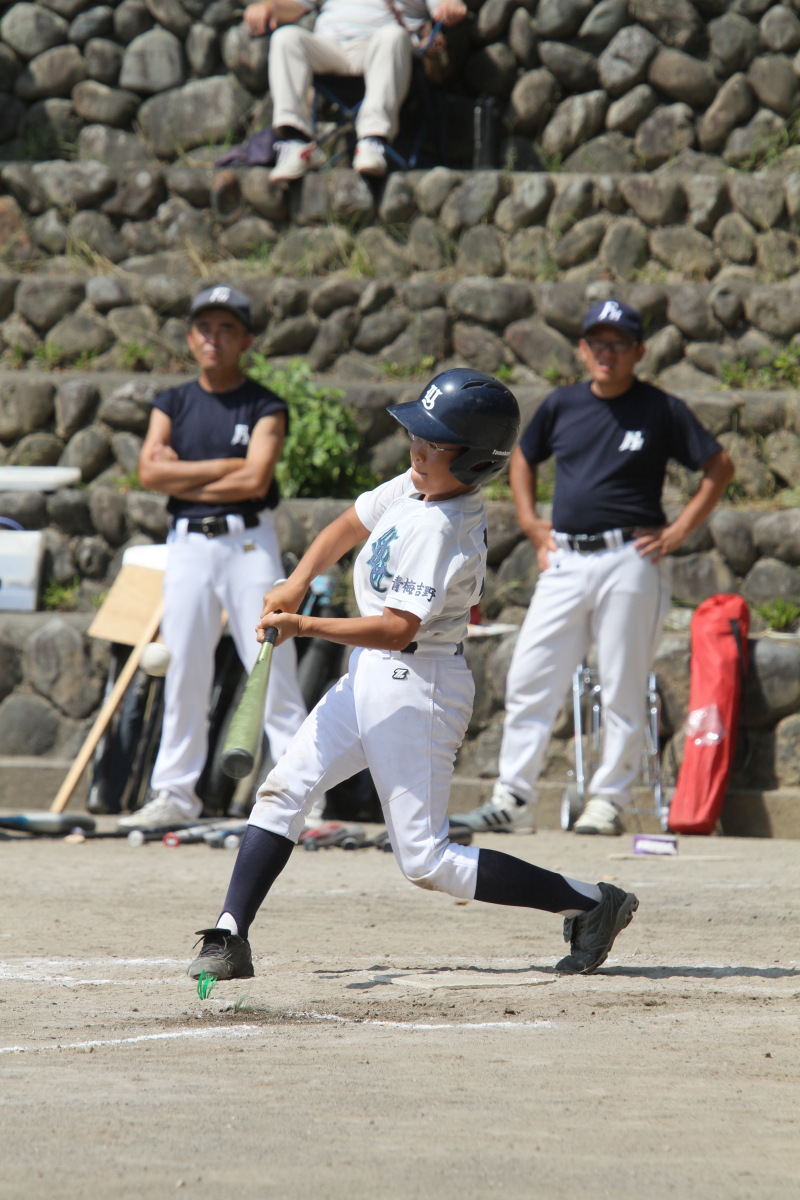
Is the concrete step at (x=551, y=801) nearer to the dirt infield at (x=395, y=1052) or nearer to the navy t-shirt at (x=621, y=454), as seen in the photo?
the navy t-shirt at (x=621, y=454)

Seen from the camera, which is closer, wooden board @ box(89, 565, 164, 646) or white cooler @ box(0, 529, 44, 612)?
wooden board @ box(89, 565, 164, 646)

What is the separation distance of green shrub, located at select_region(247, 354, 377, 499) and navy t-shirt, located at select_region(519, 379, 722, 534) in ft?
8.00

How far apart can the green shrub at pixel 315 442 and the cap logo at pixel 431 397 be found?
544cm

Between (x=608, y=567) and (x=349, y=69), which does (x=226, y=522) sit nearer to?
(x=608, y=567)

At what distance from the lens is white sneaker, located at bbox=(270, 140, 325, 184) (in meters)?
11.1

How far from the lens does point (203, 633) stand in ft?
24.0

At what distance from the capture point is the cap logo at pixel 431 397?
416cm

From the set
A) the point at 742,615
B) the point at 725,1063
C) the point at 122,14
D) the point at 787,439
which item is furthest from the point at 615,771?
the point at 122,14

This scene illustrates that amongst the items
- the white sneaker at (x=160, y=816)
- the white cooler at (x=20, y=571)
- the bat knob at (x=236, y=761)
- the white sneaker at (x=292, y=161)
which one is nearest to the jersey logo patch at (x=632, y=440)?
the white sneaker at (x=160, y=816)

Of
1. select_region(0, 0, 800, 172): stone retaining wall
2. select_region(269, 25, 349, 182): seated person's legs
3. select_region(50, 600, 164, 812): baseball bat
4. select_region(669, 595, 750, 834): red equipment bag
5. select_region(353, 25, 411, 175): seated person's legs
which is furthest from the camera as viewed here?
select_region(0, 0, 800, 172): stone retaining wall

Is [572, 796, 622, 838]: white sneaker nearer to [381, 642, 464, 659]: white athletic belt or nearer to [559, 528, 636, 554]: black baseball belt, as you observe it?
[559, 528, 636, 554]: black baseball belt

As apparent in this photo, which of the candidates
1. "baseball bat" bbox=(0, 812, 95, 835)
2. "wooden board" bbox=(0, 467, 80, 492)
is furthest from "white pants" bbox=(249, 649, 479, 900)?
"wooden board" bbox=(0, 467, 80, 492)

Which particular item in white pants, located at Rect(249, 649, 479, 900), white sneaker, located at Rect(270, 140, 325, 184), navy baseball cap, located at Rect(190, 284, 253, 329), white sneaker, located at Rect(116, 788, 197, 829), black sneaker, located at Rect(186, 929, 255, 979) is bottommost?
white sneaker, located at Rect(116, 788, 197, 829)

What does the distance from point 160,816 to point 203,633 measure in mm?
911
